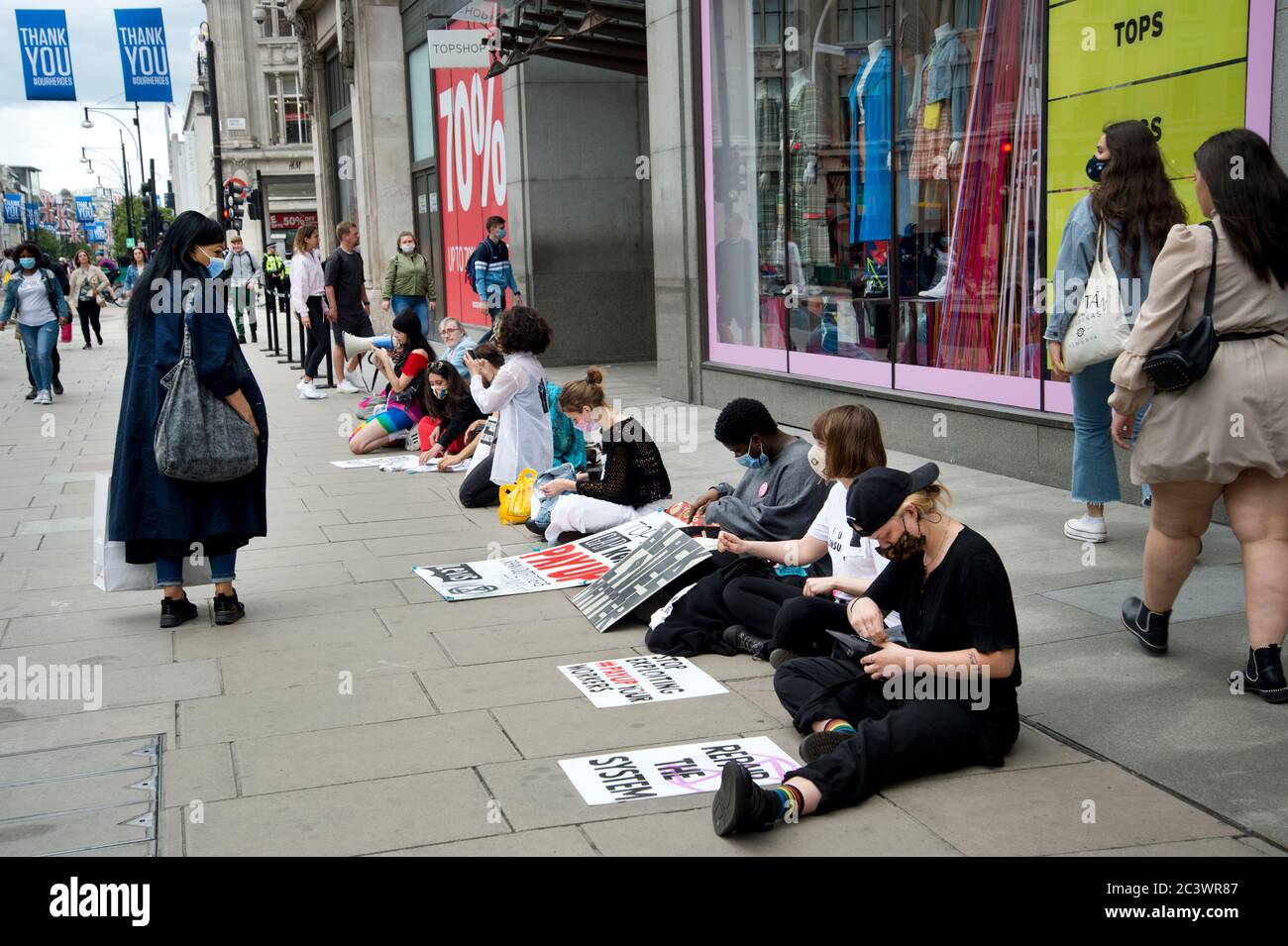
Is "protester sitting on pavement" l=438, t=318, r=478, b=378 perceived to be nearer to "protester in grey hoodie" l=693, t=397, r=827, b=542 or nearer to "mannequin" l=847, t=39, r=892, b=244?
"mannequin" l=847, t=39, r=892, b=244

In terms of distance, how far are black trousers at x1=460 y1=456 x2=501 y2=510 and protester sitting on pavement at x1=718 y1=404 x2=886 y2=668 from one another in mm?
4069

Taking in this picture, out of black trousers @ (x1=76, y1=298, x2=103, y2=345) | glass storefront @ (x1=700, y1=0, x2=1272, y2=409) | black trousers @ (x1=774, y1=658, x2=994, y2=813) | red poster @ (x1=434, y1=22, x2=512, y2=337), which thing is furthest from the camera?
black trousers @ (x1=76, y1=298, x2=103, y2=345)

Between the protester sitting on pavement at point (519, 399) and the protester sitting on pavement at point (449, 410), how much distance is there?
1.90m

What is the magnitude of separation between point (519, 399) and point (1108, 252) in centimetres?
404

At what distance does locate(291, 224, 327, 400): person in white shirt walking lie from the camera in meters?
16.7

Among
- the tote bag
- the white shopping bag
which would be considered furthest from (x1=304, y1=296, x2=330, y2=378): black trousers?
the tote bag

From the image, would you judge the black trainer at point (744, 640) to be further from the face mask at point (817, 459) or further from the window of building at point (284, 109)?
the window of building at point (284, 109)

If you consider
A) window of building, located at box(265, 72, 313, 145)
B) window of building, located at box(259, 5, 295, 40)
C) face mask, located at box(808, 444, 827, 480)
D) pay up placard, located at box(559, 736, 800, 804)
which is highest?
window of building, located at box(259, 5, 295, 40)

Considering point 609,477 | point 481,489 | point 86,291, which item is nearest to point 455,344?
point 481,489

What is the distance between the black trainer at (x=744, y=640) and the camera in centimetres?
543

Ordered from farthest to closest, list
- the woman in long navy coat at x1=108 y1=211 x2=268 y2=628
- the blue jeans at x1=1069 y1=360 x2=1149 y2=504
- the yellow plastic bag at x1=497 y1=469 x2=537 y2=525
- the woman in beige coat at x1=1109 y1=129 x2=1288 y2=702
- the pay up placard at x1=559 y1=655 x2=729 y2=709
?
the yellow plastic bag at x1=497 y1=469 x2=537 y2=525 < the blue jeans at x1=1069 y1=360 x2=1149 y2=504 < the woman in long navy coat at x1=108 y1=211 x2=268 y2=628 < the pay up placard at x1=559 y1=655 x2=729 y2=709 < the woman in beige coat at x1=1109 y1=129 x2=1288 y2=702

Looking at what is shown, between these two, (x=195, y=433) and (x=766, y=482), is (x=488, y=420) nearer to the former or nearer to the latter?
(x=195, y=433)
